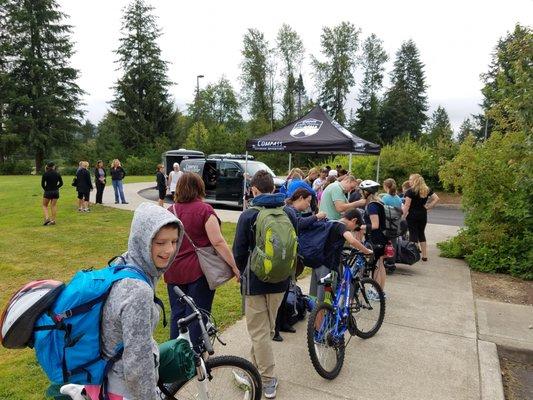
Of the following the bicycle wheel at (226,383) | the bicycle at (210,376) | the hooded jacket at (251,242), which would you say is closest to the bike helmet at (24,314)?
the bicycle at (210,376)

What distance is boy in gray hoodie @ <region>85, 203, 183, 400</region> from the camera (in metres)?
1.54

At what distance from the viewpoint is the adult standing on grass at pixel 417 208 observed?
801 centimetres

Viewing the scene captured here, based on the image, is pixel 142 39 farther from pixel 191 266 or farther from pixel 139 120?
pixel 191 266

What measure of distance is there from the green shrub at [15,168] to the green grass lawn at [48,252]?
73.9 feet

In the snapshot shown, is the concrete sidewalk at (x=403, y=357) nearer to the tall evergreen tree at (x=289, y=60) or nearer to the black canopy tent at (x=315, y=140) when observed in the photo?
the black canopy tent at (x=315, y=140)

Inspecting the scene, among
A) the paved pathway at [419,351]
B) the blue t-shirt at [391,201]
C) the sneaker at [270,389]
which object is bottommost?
the paved pathway at [419,351]

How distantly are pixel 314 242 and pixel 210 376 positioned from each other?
195cm

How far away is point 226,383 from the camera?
8.92ft

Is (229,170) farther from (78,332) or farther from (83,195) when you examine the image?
(78,332)

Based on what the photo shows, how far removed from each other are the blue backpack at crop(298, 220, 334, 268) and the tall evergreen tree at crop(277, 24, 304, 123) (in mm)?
42890

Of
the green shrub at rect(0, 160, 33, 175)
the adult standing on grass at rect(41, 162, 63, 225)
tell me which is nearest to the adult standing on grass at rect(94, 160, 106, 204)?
the adult standing on grass at rect(41, 162, 63, 225)

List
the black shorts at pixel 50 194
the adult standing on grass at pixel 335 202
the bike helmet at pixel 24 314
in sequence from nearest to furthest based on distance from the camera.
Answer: the bike helmet at pixel 24 314
the adult standing on grass at pixel 335 202
the black shorts at pixel 50 194

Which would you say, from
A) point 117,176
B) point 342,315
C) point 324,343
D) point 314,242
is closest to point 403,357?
point 342,315

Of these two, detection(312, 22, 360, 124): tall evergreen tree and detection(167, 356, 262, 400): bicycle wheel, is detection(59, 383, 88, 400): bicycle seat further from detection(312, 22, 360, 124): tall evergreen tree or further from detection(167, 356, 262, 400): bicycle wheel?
detection(312, 22, 360, 124): tall evergreen tree
